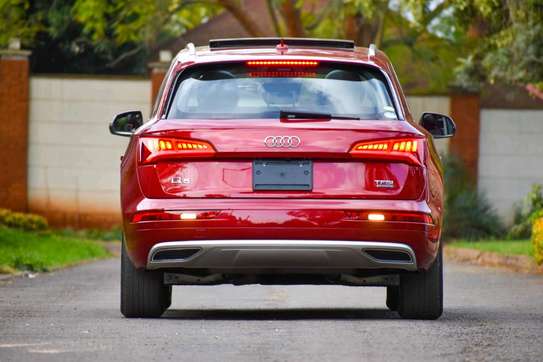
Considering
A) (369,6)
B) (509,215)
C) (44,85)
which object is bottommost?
(509,215)

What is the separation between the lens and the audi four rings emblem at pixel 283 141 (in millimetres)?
9320

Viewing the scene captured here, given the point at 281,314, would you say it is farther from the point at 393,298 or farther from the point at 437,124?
the point at 437,124

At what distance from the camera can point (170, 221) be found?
9367 millimetres

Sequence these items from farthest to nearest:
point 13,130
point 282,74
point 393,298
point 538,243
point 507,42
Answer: point 13,130 → point 507,42 → point 538,243 → point 393,298 → point 282,74

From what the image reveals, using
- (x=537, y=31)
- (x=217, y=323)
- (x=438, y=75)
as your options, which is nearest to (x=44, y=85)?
(x=438, y=75)

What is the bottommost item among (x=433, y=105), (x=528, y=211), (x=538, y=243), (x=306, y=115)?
(x=528, y=211)

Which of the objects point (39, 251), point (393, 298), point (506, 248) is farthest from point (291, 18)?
point (393, 298)

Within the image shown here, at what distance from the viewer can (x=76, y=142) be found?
2939 cm

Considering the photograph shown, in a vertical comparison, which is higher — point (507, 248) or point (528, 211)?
point (507, 248)

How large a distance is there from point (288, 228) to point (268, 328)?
1.98 ft

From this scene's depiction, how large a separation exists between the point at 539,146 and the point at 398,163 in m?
19.3

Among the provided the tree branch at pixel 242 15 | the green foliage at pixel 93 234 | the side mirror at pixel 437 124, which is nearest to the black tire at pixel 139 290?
the side mirror at pixel 437 124

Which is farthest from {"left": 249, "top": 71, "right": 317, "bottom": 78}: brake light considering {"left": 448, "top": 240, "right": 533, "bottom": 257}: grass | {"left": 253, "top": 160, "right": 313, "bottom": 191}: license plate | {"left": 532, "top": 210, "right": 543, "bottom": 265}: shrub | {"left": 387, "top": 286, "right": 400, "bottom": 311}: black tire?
{"left": 448, "top": 240, "right": 533, "bottom": 257}: grass

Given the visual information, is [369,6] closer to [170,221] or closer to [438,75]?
[438,75]
